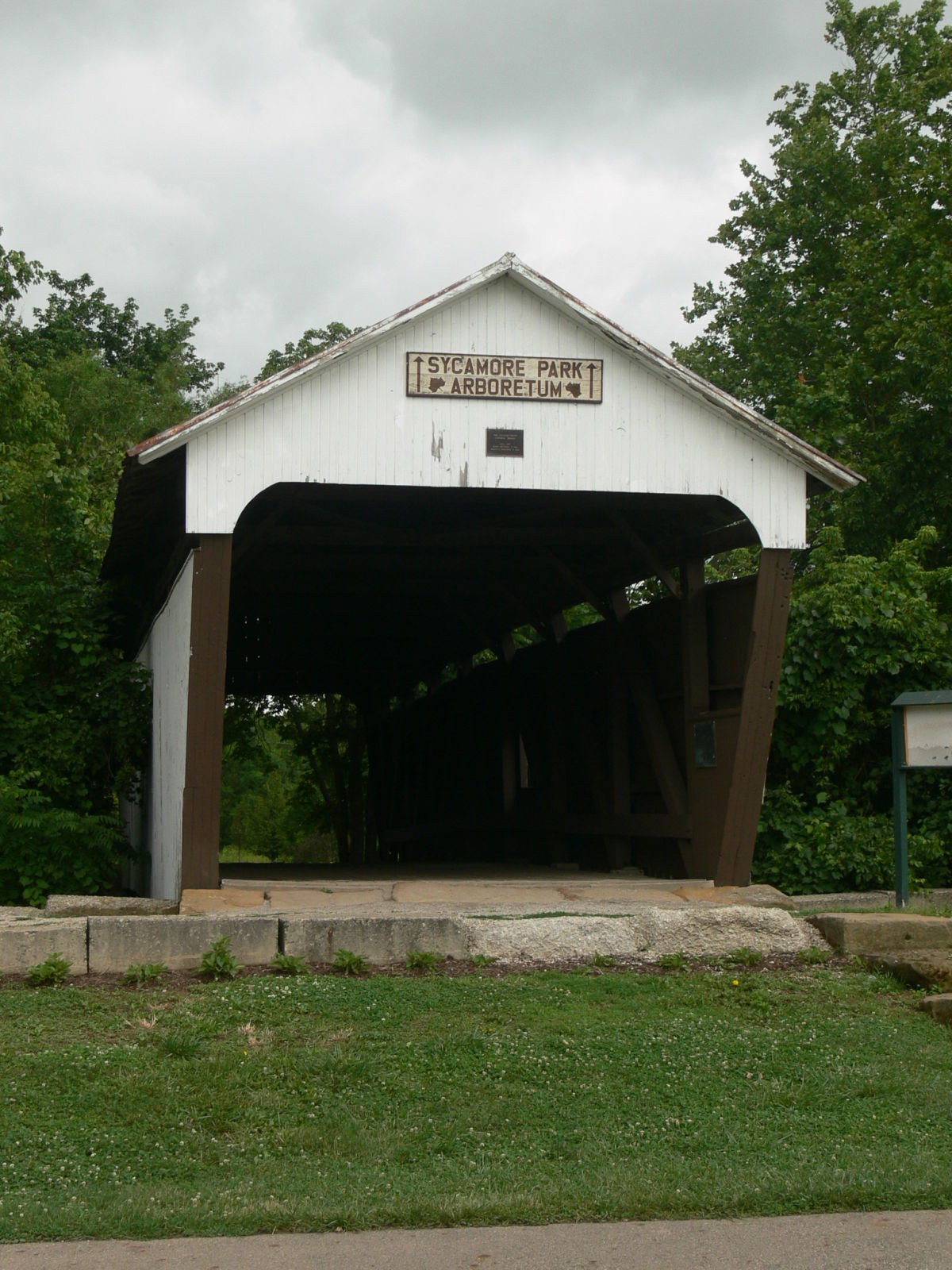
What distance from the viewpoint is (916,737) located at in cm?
953

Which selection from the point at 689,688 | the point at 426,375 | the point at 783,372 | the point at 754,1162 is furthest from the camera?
the point at 783,372

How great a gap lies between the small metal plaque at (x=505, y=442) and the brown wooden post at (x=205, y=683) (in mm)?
2128

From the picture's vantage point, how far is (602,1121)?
5602mm

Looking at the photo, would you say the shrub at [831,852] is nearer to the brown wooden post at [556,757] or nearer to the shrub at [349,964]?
the brown wooden post at [556,757]

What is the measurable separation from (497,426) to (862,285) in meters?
14.4

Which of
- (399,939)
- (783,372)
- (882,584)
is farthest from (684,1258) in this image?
(783,372)

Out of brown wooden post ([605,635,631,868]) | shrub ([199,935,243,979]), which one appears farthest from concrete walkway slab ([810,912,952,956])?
brown wooden post ([605,635,631,868])

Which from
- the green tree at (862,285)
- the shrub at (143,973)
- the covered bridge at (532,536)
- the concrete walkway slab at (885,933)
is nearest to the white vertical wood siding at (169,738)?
the covered bridge at (532,536)

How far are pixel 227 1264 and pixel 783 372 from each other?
2199cm

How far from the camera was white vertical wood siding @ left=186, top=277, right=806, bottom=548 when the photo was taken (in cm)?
1025

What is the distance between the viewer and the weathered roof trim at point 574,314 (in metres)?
10.1

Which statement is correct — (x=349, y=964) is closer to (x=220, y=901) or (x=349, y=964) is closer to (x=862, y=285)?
(x=220, y=901)

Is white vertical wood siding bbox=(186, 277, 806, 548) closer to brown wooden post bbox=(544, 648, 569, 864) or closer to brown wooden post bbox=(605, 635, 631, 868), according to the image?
brown wooden post bbox=(605, 635, 631, 868)

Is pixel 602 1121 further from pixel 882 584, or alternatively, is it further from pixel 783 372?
pixel 783 372
